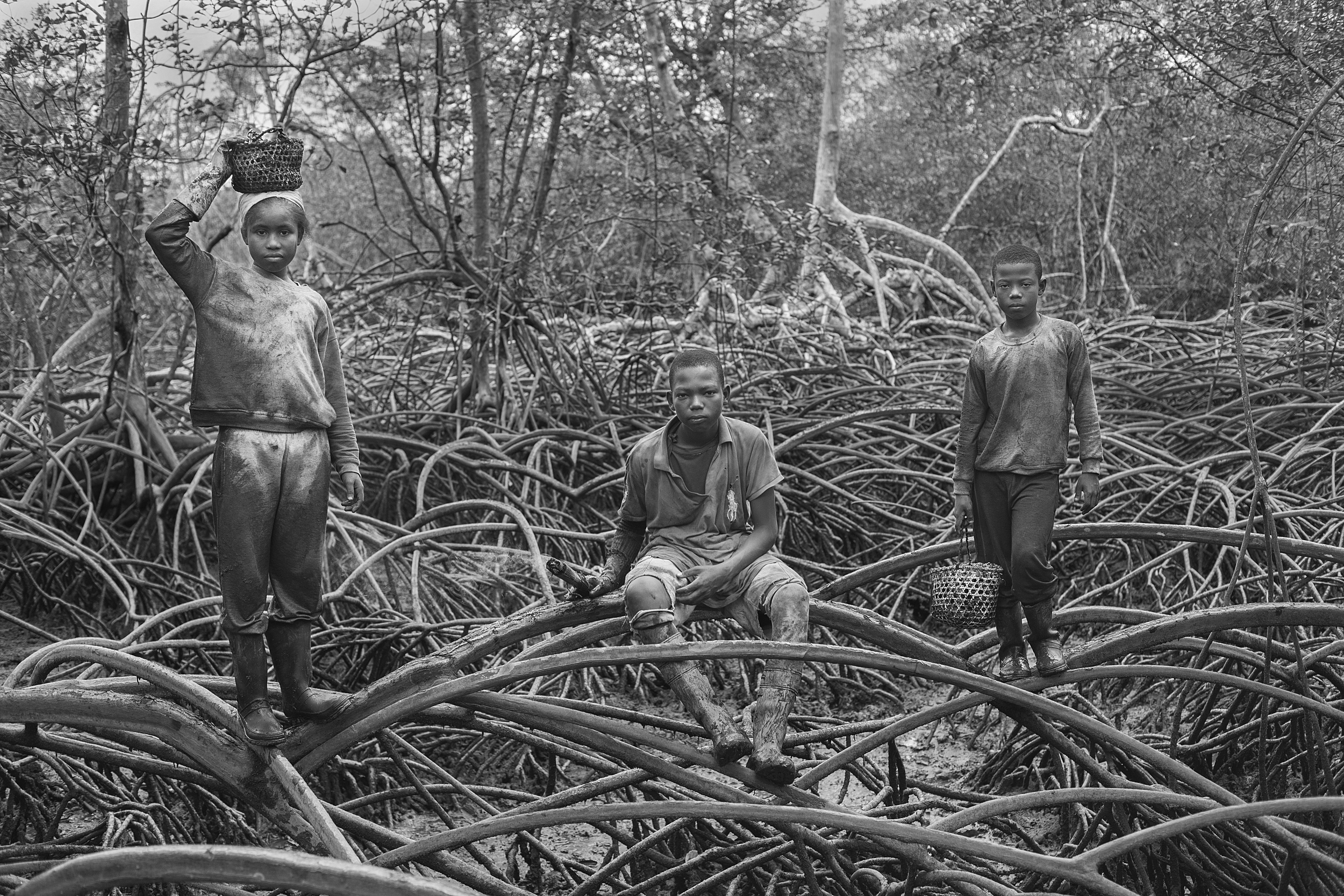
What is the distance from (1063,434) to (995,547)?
28cm

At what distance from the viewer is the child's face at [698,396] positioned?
286 cm

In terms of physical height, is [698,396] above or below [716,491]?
above

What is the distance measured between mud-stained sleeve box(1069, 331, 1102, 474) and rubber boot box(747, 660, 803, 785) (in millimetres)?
844

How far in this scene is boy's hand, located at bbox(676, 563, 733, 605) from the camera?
2771mm

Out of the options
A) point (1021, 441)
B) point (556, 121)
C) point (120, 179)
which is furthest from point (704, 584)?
point (556, 121)

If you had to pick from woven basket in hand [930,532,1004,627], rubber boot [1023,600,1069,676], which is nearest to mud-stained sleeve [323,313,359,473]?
woven basket in hand [930,532,1004,627]

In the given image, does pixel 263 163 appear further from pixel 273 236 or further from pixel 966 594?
pixel 966 594

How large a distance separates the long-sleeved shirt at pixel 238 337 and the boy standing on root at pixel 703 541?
0.73 m

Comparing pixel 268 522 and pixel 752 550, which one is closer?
pixel 268 522

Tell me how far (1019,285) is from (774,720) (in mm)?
1067

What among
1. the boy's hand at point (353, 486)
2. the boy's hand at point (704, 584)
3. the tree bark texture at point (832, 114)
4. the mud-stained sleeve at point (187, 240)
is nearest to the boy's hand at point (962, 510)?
the boy's hand at point (704, 584)

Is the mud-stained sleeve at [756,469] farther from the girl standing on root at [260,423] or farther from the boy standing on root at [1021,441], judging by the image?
the girl standing on root at [260,423]

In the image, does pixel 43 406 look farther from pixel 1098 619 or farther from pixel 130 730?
pixel 1098 619

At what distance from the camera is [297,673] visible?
8.14 feet
